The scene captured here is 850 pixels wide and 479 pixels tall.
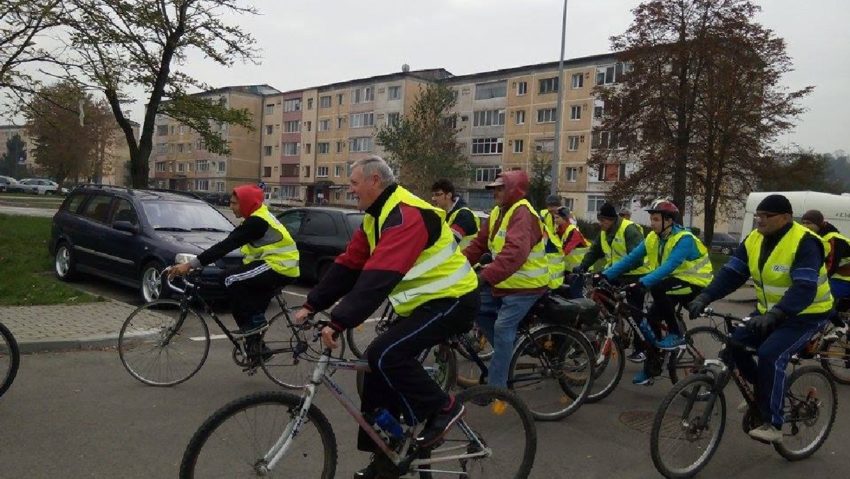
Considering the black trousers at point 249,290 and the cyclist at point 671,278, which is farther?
the cyclist at point 671,278

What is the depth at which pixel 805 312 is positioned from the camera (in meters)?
4.50

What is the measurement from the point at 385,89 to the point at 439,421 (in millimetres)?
70413

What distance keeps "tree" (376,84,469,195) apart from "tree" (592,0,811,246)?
2064 cm

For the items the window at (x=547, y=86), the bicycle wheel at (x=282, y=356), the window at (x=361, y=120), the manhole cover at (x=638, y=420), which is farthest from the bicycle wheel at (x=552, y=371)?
the window at (x=361, y=120)

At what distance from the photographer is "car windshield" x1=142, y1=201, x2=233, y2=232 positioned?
10250 mm

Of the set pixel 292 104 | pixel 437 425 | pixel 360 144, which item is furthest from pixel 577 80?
pixel 437 425

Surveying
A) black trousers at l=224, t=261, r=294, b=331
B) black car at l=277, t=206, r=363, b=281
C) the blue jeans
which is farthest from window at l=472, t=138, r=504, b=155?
the blue jeans

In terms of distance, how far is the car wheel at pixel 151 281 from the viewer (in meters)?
9.55

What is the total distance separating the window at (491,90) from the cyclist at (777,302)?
59908mm

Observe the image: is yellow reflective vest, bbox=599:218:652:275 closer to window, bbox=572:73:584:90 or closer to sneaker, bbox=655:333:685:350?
sneaker, bbox=655:333:685:350

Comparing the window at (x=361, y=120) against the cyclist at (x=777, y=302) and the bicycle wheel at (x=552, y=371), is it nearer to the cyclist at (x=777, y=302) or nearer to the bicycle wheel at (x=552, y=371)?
the bicycle wheel at (x=552, y=371)

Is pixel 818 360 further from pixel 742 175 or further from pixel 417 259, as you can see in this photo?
pixel 742 175

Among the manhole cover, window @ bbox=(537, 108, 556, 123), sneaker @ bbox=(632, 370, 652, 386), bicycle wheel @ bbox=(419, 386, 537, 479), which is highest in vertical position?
window @ bbox=(537, 108, 556, 123)

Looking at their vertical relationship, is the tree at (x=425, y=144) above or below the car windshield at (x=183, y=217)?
above
